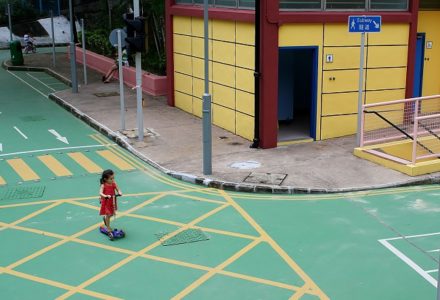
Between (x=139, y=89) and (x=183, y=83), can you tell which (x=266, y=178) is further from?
(x=183, y=83)

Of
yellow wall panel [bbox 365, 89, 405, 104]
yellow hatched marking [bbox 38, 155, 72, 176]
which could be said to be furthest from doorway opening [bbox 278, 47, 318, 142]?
yellow hatched marking [bbox 38, 155, 72, 176]

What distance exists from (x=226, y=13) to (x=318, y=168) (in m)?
5.55

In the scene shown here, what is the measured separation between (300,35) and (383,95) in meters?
3.09

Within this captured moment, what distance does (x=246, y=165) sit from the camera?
1323cm

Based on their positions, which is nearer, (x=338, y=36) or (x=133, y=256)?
(x=133, y=256)

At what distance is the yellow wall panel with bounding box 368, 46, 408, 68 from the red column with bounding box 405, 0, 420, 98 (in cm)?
14

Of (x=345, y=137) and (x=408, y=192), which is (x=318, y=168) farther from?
(x=345, y=137)

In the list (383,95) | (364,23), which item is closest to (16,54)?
(383,95)

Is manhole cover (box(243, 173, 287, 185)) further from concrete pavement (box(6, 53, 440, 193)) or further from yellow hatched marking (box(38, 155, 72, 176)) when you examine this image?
yellow hatched marking (box(38, 155, 72, 176))

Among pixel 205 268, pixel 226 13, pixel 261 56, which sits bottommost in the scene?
pixel 205 268

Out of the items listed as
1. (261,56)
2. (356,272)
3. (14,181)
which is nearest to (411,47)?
(261,56)

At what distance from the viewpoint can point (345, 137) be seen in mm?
15633

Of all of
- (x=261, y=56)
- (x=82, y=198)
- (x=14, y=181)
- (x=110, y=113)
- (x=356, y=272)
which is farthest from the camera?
(x=110, y=113)

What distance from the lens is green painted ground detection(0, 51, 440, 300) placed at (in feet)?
25.8
